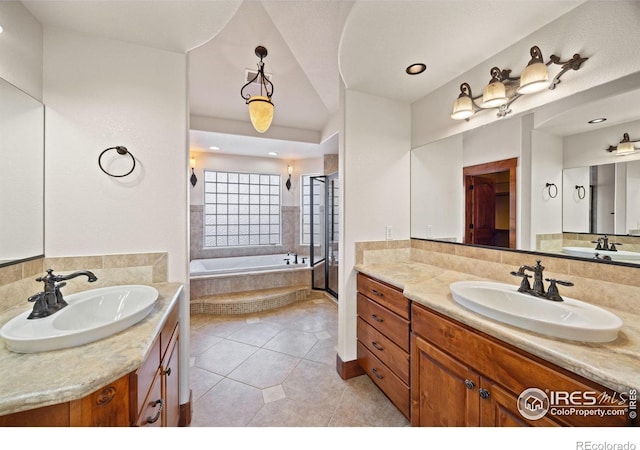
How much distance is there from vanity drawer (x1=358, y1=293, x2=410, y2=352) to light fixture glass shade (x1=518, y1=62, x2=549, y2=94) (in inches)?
59.3

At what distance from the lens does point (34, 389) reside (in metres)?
0.63

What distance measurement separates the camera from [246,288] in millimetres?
3740

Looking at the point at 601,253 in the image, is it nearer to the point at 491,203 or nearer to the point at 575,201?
the point at 575,201

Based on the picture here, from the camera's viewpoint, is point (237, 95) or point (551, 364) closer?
point (551, 364)

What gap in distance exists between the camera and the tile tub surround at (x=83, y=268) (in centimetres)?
117

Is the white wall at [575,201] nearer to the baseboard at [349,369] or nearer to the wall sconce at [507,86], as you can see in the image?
the wall sconce at [507,86]

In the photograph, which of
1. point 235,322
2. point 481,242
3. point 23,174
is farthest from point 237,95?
point 481,242

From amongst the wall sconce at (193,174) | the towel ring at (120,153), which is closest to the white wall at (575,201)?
the towel ring at (120,153)

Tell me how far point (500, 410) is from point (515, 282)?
2.72 feet

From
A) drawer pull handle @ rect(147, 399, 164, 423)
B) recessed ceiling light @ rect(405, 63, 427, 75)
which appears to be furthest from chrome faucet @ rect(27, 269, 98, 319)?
recessed ceiling light @ rect(405, 63, 427, 75)

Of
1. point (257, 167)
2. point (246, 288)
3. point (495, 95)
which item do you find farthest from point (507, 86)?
point (257, 167)

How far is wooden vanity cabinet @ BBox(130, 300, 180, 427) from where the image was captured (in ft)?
2.77
